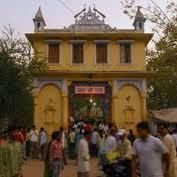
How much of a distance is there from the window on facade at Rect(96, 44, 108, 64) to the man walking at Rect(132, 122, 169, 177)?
95.0 ft

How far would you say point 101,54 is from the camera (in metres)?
38.8

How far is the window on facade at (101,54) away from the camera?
38.7 metres

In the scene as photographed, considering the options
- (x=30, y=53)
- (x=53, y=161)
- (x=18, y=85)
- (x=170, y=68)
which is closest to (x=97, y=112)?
(x=170, y=68)

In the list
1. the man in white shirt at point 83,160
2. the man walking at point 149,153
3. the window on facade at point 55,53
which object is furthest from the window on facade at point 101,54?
the man walking at point 149,153

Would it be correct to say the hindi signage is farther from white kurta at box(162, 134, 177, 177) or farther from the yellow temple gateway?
white kurta at box(162, 134, 177, 177)

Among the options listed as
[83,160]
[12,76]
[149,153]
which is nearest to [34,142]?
[12,76]

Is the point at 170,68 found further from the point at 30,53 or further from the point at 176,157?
the point at 176,157

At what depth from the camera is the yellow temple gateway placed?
1476 inches

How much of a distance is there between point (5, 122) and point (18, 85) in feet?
14.4

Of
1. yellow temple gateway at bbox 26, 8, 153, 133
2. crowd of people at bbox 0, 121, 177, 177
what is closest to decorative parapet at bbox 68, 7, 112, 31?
yellow temple gateway at bbox 26, 8, 153, 133

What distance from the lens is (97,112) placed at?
48031 millimetres

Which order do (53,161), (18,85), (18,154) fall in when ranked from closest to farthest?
(18,154) < (53,161) < (18,85)

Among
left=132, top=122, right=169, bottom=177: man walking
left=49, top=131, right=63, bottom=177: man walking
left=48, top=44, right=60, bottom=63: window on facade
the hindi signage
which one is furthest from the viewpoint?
left=48, top=44, right=60, bottom=63: window on facade

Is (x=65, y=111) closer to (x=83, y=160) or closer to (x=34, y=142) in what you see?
(x=34, y=142)
